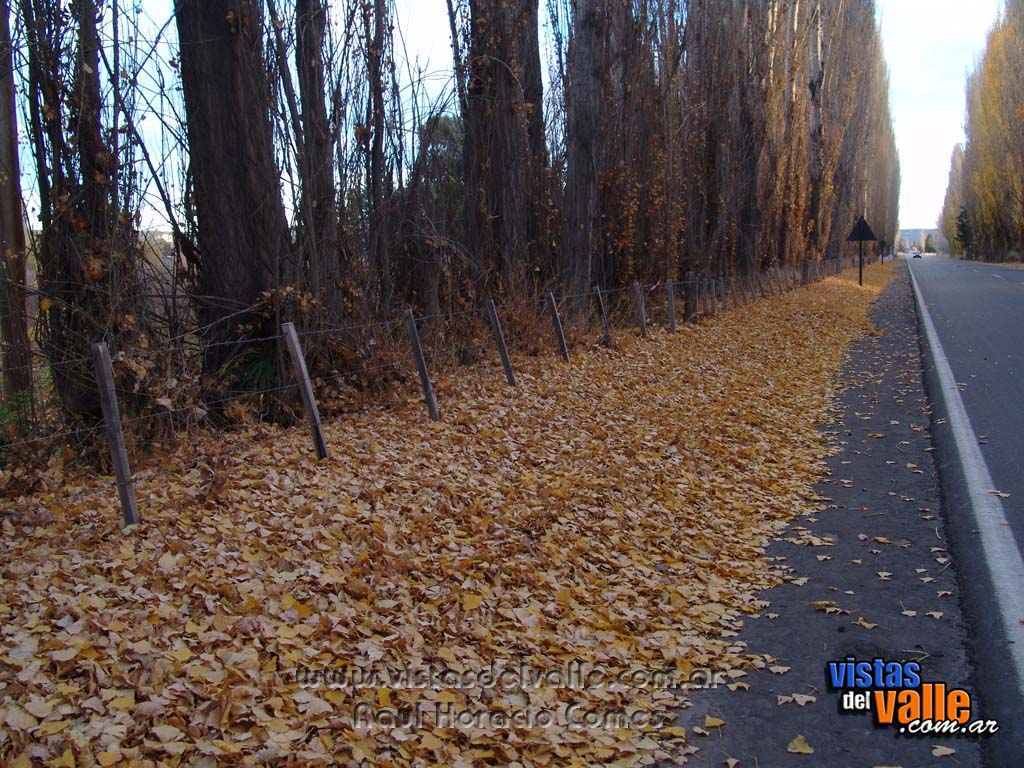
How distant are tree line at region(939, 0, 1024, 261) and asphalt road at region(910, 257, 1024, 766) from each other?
43428mm

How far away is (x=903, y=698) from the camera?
4.25 meters

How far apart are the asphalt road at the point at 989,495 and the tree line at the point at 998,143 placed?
4343cm

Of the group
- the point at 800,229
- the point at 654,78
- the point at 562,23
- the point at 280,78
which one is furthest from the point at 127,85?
the point at 800,229

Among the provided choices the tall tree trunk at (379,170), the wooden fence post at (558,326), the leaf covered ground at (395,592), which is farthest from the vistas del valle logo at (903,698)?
the wooden fence post at (558,326)

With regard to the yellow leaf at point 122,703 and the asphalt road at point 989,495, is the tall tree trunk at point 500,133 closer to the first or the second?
the asphalt road at point 989,495

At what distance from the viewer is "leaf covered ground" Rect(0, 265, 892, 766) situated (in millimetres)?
3850

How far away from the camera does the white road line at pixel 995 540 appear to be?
469 cm

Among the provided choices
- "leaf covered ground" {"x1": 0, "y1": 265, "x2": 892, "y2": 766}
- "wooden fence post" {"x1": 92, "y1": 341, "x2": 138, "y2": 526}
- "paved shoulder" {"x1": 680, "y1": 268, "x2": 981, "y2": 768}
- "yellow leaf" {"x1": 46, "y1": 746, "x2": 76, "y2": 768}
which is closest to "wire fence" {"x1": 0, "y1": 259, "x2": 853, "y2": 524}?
"wooden fence post" {"x1": 92, "y1": 341, "x2": 138, "y2": 526}

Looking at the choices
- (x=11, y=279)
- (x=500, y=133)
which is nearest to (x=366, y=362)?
(x=11, y=279)

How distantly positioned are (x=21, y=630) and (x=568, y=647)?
8.93 ft

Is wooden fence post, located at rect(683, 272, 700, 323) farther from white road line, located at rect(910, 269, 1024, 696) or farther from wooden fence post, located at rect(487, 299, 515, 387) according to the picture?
white road line, located at rect(910, 269, 1024, 696)

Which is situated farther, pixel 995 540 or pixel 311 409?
pixel 311 409

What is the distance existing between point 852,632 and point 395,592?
8.48ft

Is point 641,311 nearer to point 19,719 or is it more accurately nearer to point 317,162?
point 317,162
